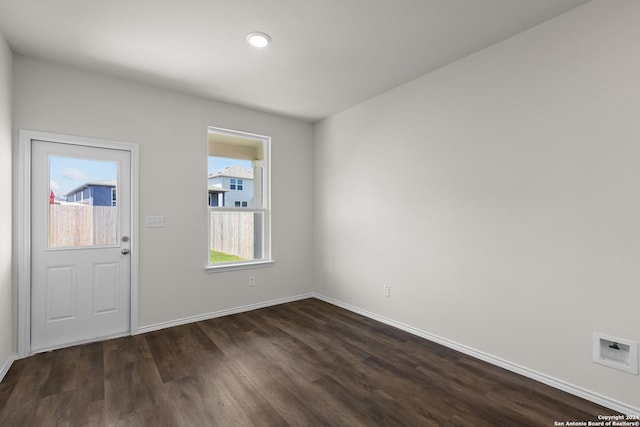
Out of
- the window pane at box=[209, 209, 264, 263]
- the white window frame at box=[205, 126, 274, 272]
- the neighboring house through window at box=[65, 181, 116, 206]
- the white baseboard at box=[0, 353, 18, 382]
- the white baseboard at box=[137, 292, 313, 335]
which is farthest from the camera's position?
the white window frame at box=[205, 126, 274, 272]

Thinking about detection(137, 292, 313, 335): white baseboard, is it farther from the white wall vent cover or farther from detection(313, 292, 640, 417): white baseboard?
the white wall vent cover

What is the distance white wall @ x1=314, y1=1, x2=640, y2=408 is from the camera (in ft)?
6.56

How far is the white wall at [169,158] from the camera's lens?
9.60 feet

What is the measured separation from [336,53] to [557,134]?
1902mm

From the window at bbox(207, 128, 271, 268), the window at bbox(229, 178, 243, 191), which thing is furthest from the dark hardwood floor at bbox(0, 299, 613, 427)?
the window at bbox(229, 178, 243, 191)

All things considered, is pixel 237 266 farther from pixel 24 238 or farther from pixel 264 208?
pixel 24 238

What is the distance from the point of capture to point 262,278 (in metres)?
4.29

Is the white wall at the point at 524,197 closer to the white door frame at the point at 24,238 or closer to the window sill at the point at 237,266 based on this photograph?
the window sill at the point at 237,266

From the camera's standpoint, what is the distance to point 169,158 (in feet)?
11.6

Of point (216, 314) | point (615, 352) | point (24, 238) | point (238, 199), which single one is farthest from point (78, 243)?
point (615, 352)

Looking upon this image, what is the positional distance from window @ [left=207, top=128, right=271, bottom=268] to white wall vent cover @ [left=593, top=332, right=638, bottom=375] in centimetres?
351

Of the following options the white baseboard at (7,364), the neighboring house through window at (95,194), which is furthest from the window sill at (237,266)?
the white baseboard at (7,364)

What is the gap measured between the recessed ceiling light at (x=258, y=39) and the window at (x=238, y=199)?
5.33 ft

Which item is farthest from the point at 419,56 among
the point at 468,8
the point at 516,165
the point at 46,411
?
the point at 46,411
